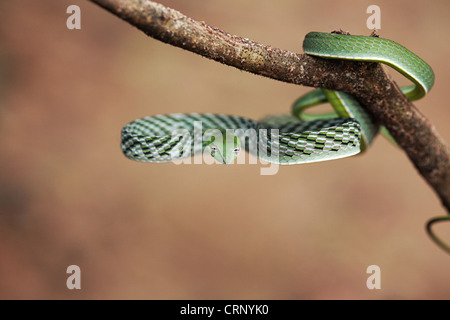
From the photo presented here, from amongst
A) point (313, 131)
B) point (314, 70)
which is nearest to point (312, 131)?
point (313, 131)

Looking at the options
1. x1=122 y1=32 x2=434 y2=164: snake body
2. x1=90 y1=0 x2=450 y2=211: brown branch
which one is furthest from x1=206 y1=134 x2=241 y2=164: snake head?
x1=90 y1=0 x2=450 y2=211: brown branch

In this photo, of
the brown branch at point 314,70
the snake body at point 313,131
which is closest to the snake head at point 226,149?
the snake body at point 313,131

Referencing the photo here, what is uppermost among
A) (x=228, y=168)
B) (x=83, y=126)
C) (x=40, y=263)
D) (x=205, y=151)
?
(x=83, y=126)

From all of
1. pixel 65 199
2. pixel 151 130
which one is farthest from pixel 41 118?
pixel 151 130

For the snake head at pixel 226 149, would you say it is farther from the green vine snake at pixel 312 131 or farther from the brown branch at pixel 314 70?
the brown branch at pixel 314 70

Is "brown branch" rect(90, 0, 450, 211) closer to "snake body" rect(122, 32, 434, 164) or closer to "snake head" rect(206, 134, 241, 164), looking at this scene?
"snake body" rect(122, 32, 434, 164)

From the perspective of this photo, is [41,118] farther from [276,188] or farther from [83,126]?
[276,188]
